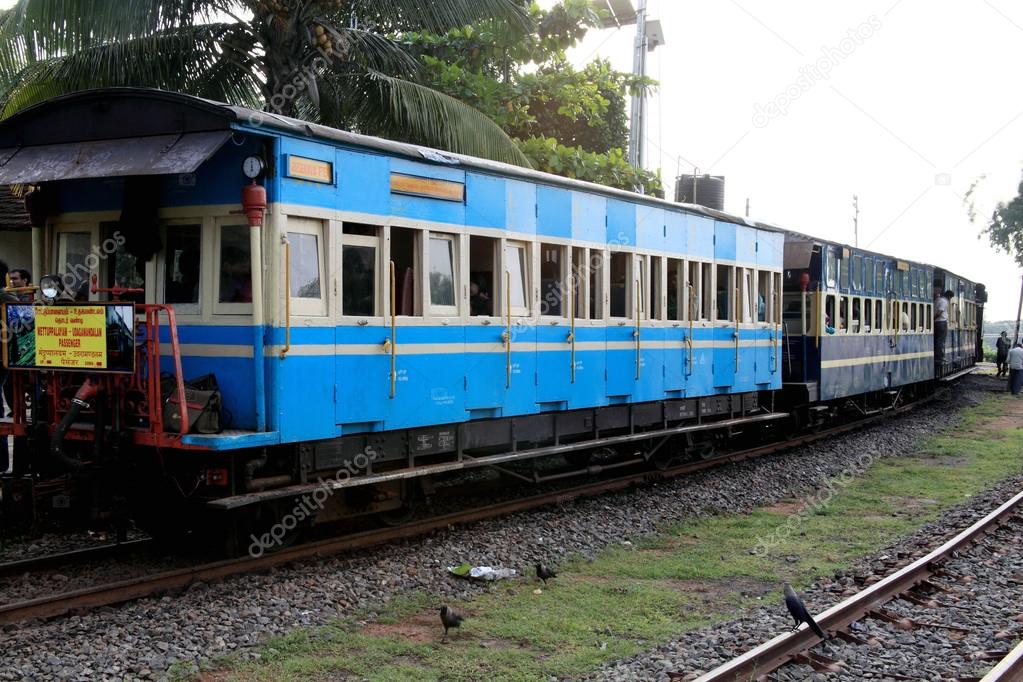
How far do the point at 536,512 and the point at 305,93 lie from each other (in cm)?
610

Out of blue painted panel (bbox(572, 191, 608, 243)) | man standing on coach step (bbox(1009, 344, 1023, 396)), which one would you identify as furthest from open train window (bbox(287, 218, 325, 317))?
man standing on coach step (bbox(1009, 344, 1023, 396))

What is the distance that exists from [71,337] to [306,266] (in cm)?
175

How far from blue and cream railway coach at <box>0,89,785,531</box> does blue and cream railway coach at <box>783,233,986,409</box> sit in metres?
7.22

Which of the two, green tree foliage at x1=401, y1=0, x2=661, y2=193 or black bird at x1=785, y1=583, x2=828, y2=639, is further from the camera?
green tree foliage at x1=401, y1=0, x2=661, y2=193

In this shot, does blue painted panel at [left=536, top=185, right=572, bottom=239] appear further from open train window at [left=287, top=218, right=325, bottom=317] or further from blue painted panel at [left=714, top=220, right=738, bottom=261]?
blue painted panel at [left=714, top=220, right=738, bottom=261]

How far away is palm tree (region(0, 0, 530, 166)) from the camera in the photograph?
35.6 ft

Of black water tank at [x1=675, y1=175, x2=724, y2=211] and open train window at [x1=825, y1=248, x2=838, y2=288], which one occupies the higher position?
black water tank at [x1=675, y1=175, x2=724, y2=211]

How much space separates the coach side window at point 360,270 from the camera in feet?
25.9

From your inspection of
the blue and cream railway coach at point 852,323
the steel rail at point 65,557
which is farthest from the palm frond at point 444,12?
the steel rail at point 65,557

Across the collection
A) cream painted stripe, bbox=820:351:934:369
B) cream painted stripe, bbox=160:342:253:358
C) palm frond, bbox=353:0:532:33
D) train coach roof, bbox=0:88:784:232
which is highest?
palm frond, bbox=353:0:532:33

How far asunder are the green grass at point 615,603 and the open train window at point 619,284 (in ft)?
8.60

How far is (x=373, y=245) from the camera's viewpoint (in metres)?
8.09

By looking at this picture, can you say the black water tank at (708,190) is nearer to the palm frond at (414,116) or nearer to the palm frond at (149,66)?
the palm frond at (414,116)

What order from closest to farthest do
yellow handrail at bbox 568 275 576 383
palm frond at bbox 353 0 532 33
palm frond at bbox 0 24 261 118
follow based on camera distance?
yellow handrail at bbox 568 275 576 383
palm frond at bbox 0 24 261 118
palm frond at bbox 353 0 532 33
